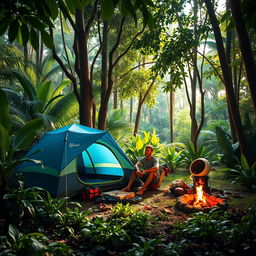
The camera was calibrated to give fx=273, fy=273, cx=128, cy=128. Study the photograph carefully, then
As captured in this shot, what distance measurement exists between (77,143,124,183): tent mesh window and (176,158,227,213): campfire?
195 centimetres

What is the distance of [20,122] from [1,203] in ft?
18.5

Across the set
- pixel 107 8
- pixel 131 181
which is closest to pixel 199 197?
pixel 131 181

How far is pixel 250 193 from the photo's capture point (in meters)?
4.86

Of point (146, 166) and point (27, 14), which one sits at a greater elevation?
point (27, 14)

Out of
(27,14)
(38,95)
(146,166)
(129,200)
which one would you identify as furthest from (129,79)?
(27,14)

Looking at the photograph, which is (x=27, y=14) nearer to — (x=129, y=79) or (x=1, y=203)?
(x=1, y=203)

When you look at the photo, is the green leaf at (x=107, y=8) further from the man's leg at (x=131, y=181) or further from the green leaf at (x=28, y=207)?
the man's leg at (x=131, y=181)

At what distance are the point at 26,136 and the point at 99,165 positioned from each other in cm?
264

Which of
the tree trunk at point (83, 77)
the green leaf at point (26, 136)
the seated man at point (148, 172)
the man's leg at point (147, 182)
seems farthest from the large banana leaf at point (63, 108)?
the green leaf at point (26, 136)

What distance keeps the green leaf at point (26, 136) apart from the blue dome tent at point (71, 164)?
45cm

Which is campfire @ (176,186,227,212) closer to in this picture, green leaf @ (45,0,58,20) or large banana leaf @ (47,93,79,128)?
green leaf @ (45,0,58,20)

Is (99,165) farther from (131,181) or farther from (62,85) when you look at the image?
(62,85)

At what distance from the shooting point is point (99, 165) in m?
6.30

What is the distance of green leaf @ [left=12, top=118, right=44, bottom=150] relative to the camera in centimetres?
384
